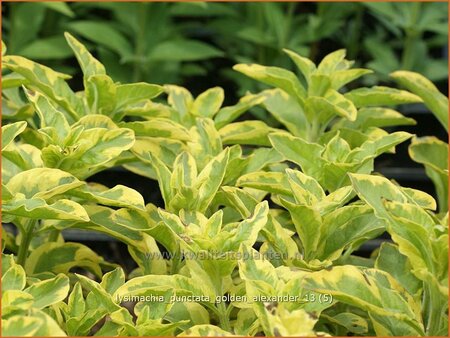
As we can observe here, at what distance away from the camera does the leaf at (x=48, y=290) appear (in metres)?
1.21

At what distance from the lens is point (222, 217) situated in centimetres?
145

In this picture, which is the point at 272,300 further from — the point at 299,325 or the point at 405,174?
the point at 405,174

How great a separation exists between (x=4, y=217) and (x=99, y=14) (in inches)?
93.6

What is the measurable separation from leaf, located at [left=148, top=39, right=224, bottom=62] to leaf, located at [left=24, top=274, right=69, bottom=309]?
1818 mm

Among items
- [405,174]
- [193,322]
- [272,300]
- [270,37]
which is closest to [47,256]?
[193,322]

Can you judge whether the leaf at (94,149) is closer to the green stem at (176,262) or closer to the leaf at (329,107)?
the green stem at (176,262)

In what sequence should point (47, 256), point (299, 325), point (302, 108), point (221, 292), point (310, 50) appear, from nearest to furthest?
point (299, 325), point (221, 292), point (47, 256), point (302, 108), point (310, 50)

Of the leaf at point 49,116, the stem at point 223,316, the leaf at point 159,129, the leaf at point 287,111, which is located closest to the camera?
the stem at point 223,316

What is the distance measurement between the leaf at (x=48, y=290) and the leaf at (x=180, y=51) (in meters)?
1.82

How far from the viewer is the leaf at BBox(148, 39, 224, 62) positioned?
2980mm

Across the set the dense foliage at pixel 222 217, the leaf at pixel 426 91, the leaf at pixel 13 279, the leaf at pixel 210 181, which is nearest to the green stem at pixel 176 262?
the dense foliage at pixel 222 217

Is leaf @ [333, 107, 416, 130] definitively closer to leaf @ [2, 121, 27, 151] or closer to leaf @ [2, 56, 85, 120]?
leaf @ [2, 56, 85, 120]

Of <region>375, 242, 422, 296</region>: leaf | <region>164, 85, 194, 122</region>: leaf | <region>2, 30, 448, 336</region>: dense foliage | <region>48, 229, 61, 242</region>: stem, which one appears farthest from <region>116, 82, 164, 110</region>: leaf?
<region>375, 242, 422, 296</region>: leaf

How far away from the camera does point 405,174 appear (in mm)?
2717
